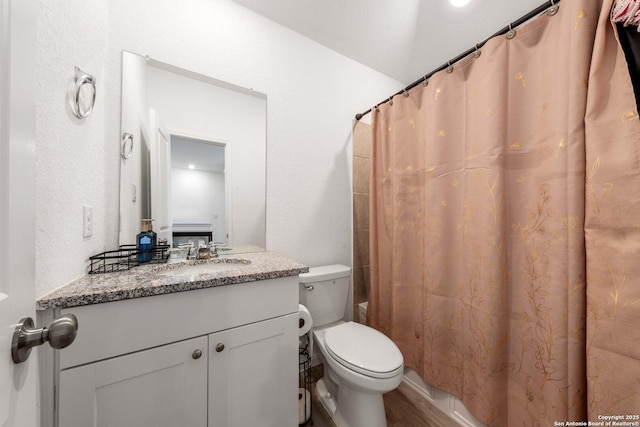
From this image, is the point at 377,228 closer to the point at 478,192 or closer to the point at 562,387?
the point at 478,192

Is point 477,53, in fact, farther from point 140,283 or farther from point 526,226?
point 140,283

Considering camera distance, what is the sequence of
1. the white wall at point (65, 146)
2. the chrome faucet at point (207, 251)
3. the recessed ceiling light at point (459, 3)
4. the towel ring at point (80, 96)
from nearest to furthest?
the white wall at point (65, 146), the towel ring at point (80, 96), the chrome faucet at point (207, 251), the recessed ceiling light at point (459, 3)

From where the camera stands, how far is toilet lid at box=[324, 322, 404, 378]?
103 centimetres

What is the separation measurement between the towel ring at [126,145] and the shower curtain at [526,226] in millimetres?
1486

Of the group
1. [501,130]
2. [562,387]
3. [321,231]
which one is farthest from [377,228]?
[562,387]

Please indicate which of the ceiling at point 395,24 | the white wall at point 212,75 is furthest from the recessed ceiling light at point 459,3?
the white wall at point 212,75

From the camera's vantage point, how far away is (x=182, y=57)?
1263mm

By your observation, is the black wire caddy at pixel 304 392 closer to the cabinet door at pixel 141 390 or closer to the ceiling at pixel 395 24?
the cabinet door at pixel 141 390

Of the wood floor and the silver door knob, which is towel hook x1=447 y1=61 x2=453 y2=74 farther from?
the wood floor

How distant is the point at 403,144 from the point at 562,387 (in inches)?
50.8

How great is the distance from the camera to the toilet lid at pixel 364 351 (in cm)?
103

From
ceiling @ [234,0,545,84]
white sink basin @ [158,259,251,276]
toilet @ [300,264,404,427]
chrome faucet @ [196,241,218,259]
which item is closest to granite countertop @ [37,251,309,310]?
white sink basin @ [158,259,251,276]

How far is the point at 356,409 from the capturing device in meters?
1.13

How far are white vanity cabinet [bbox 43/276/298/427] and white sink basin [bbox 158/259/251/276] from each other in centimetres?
29
